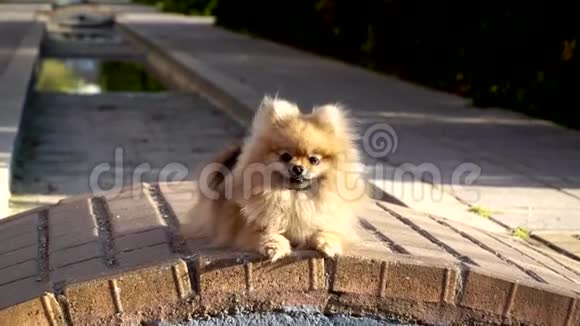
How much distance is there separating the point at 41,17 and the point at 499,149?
2605 cm

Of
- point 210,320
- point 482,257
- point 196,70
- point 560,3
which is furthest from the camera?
point 196,70

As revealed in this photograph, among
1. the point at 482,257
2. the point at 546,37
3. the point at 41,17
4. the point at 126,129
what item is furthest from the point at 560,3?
the point at 41,17

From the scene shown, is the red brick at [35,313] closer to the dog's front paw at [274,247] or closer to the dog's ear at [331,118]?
the dog's front paw at [274,247]

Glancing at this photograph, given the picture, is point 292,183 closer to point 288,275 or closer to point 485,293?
point 288,275

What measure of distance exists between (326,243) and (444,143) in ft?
18.4

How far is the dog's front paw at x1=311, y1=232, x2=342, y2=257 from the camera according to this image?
4.36 metres

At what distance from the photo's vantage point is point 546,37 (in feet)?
39.5

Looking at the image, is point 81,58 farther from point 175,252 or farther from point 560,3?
point 175,252

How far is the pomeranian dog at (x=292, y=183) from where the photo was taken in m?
4.24

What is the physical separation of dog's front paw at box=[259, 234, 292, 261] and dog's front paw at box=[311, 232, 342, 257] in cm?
12

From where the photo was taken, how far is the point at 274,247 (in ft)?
14.1

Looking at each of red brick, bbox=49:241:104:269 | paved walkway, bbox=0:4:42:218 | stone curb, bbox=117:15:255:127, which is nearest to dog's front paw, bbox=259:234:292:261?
red brick, bbox=49:241:104:269

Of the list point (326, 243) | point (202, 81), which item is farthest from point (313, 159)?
point (202, 81)

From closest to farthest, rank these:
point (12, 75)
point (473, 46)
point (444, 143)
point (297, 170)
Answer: point (297, 170), point (444, 143), point (473, 46), point (12, 75)
